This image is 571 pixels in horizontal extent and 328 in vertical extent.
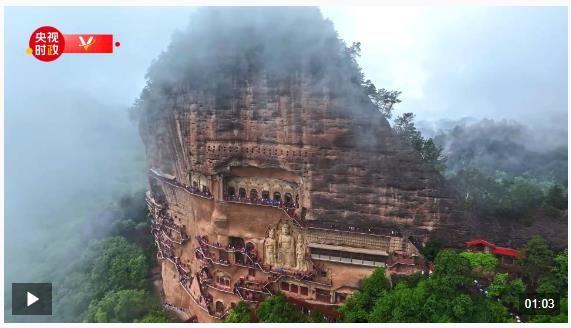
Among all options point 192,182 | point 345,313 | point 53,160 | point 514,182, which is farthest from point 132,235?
point 514,182

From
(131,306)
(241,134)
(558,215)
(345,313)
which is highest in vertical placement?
(241,134)

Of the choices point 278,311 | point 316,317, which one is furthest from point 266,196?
point 316,317

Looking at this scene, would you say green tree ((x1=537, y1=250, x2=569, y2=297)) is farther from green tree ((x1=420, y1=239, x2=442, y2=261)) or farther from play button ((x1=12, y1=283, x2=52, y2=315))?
play button ((x1=12, y1=283, x2=52, y2=315))

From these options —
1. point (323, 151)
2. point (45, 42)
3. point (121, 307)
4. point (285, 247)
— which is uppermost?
point (45, 42)

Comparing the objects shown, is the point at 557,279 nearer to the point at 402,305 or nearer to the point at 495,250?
the point at 495,250

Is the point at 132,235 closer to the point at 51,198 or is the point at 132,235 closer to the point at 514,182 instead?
the point at 51,198

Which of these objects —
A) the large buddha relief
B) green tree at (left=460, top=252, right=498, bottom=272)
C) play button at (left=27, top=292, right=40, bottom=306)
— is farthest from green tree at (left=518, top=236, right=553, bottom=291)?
play button at (left=27, top=292, right=40, bottom=306)

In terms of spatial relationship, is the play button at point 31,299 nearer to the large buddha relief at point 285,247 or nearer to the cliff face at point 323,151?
the cliff face at point 323,151
